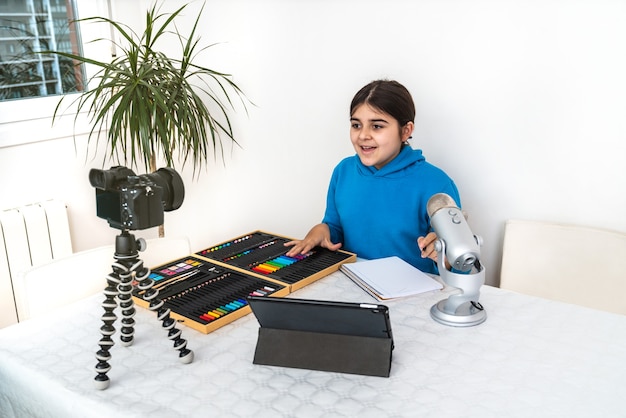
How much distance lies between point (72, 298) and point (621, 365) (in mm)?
1642

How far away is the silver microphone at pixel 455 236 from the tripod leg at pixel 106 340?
794 mm

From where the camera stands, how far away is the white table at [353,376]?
3.89 feet

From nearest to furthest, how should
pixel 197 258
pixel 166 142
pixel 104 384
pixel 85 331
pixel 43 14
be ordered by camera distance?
pixel 104 384, pixel 85 331, pixel 197 258, pixel 166 142, pixel 43 14

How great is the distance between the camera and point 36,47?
2.89 metres

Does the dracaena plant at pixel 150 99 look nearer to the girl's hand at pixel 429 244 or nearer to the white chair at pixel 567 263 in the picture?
the girl's hand at pixel 429 244

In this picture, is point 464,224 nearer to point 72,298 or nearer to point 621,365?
A: point 621,365

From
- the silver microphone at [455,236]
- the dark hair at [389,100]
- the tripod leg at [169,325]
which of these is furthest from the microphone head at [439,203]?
the tripod leg at [169,325]

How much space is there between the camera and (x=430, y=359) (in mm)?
1354

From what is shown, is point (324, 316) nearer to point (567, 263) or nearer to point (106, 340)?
point (106, 340)

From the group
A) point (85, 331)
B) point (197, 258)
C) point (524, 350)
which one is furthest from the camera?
point (197, 258)

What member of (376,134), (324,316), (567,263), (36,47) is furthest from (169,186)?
(36,47)

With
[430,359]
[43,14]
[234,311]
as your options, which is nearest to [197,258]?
[234,311]

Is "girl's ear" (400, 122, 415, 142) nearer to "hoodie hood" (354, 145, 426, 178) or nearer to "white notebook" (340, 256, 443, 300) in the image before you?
"hoodie hood" (354, 145, 426, 178)

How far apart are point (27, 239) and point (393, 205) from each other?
171cm
